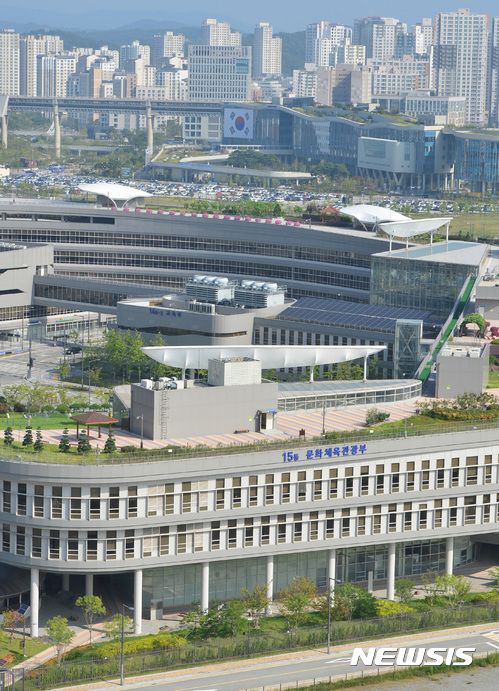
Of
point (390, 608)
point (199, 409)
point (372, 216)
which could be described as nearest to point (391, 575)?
point (390, 608)

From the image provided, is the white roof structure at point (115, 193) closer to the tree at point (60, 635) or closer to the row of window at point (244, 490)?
the row of window at point (244, 490)

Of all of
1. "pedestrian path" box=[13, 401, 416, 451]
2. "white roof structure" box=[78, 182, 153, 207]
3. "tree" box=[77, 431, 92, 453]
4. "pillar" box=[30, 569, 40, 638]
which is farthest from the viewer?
"white roof structure" box=[78, 182, 153, 207]

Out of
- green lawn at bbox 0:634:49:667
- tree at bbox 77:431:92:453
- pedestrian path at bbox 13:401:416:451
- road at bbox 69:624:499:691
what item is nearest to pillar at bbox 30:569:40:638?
green lawn at bbox 0:634:49:667

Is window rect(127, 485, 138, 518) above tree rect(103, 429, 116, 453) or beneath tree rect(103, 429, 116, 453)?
beneath

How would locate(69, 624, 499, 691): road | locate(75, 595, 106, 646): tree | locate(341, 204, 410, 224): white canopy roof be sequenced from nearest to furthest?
locate(69, 624, 499, 691): road < locate(75, 595, 106, 646): tree < locate(341, 204, 410, 224): white canopy roof

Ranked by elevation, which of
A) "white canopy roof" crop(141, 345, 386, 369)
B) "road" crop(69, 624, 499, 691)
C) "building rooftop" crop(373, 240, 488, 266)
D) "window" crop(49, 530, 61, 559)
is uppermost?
"building rooftop" crop(373, 240, 488, 266)

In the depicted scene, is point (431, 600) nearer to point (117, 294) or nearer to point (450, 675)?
point (450, 675)

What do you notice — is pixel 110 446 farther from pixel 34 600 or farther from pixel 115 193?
pixel 115 193

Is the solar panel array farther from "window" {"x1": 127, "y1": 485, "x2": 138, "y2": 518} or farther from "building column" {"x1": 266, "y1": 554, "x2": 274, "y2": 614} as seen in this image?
"window" {"x1": 127, "y1": 485, "x2": 138, "y2": 518}

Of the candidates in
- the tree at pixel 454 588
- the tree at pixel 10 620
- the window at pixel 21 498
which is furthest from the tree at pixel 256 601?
the window at pixel 21 498
